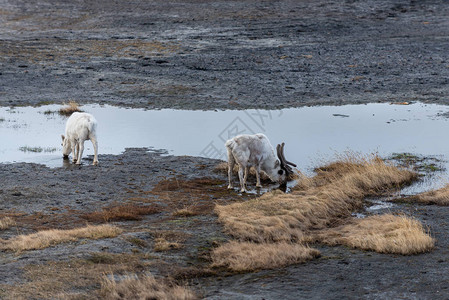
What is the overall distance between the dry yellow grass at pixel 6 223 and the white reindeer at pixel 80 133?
6521mm

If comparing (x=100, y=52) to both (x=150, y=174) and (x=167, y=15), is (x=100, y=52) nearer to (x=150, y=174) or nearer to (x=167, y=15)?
(x=167, y=15)

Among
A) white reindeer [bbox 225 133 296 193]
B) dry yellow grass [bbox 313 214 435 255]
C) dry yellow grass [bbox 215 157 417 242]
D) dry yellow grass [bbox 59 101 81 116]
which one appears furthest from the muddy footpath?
dry yellow grass [bbox 59 101 81 116]

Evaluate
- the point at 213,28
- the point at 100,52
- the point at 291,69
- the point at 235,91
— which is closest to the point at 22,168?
the point at 235,91

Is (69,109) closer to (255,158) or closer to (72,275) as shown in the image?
(255,158)

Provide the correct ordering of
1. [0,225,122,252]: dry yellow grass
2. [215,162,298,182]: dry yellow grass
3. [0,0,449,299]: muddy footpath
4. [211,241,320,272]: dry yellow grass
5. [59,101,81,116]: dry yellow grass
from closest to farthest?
[0,0,449,299]: muddy footpath
[211,241,320,272]: dry yellow grass
[0,225,122,252]: dry yellow grass
[215,162,298,182]: dry yellow grass
[59,101,81,116]: dry yellow grass

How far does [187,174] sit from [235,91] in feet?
35.4

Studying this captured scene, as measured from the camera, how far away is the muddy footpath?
10.5 m

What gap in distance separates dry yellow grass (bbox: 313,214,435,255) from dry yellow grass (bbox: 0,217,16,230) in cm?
599

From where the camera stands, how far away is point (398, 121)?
2452 centimetres

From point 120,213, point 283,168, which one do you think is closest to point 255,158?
point 283,168

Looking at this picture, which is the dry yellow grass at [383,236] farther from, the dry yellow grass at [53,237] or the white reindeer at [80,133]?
the white reindeer at [80,133]

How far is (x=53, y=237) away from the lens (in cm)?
1180

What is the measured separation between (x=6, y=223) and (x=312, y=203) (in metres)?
6.36

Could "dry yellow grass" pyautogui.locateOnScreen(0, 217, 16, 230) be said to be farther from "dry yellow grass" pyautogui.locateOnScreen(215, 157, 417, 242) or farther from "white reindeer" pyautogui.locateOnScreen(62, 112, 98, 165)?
"white reindeer" pyautogui.locateOnScreen(62, 112, 98, 165)
